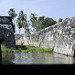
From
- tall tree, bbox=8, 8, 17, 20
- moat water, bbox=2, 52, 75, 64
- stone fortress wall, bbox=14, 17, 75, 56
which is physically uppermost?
tall tree, bbox=8, 8, 17, 20

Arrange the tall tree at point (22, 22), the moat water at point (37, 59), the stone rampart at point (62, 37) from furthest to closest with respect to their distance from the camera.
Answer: the tall tree at point (22, 22) < the stone rampart at point (62, 37) < the moat water at point (37, 59)

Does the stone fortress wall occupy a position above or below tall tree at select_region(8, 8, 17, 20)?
below

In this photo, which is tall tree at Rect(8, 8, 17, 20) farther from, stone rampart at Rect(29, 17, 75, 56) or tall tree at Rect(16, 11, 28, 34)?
stone rampart at Rect(29, 17, 75, 56)

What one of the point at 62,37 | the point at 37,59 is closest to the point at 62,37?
the point at 62,37

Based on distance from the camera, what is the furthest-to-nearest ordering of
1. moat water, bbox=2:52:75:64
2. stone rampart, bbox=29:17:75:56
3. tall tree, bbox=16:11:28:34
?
1. tall tree, bbox=16:11:28:34
2. stone rampart, bbox=29:17:75:56
3. moat water, bbox=2:52:75:64

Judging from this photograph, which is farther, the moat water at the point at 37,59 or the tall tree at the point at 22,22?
the tall tree at the point at 22,22

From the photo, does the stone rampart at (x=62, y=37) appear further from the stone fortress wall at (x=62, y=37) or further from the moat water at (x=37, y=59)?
the moat water at (x=37, y=59)

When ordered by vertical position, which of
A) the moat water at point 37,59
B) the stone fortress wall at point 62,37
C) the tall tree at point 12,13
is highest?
the tall tree at point 12,13

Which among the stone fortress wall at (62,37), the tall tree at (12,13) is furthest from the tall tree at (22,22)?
the stone fortress wall at (62,37)

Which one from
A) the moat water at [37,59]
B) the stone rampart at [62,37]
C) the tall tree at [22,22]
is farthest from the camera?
the tall tree at [22,22]

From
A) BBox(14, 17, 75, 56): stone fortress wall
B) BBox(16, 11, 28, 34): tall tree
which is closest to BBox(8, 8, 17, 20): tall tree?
BBox(16, 11, 28, 34): tall tree
